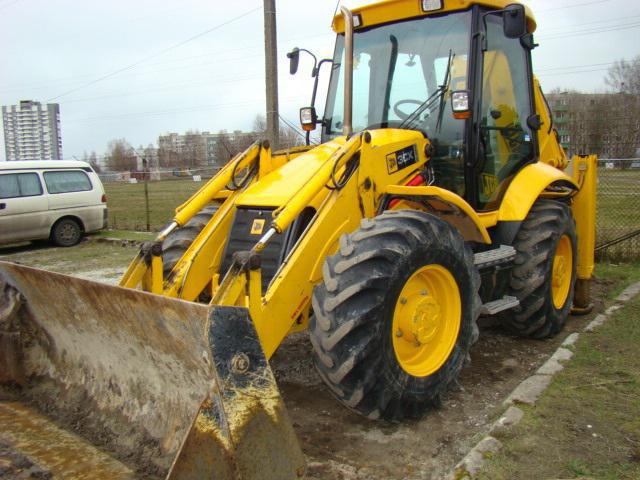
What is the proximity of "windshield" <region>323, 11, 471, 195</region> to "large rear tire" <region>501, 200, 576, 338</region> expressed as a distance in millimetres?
892

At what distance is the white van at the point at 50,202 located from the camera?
12.5 m

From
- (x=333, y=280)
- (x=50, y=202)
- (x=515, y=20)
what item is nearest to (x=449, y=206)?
(x=515, y=20)

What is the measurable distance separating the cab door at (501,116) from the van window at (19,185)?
10.9 m

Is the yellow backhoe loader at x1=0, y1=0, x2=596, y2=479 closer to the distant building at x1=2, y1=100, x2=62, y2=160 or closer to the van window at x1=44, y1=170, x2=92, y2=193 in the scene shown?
the van window at x1=44, y1=170, x2=92, y2=193

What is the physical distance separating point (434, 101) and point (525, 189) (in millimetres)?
1228

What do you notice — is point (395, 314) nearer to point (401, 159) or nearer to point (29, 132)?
point (401, 159)

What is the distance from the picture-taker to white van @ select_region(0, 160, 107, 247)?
40.9 feet

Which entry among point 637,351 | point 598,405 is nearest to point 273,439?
point 598,405

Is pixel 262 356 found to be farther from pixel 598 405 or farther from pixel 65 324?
pixel 598 405

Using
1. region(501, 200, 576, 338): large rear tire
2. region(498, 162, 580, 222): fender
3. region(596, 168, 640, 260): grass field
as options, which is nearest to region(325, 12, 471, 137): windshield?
region(498, 162, 580, 222): fender

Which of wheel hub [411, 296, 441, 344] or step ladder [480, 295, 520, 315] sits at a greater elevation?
wheel hub [411, 296, 441, 344]

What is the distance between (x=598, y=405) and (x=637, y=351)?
132cm

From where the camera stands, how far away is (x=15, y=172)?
41.2 feet

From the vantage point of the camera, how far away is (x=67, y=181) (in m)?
13.4
